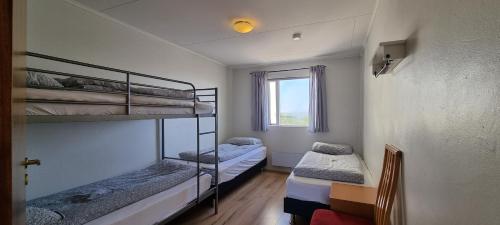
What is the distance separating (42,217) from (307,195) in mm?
2246

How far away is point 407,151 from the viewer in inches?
49.2

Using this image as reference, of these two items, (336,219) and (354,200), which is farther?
(354,200)

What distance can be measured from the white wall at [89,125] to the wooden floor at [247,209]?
3.52ft

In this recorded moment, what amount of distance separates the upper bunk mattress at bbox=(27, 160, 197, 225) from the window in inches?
100

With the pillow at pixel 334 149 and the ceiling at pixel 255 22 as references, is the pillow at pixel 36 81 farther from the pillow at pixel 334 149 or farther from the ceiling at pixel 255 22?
the pillow at pixel 334 149

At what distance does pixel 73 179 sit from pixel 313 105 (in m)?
3.75

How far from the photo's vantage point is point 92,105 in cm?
148

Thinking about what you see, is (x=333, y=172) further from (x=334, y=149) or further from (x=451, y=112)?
(x=451, y=112)

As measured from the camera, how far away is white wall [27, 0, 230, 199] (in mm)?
1883

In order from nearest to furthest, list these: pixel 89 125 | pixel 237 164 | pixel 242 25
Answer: pixel 89 125
pixel 242 25
pixel 237 164

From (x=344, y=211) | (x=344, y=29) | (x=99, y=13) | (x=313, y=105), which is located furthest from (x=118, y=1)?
(x=313, y=105)

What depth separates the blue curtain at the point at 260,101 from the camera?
4.56 meters

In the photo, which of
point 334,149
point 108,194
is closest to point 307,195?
point 334,149

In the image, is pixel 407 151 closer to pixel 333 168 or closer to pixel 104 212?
pixel 333 168
